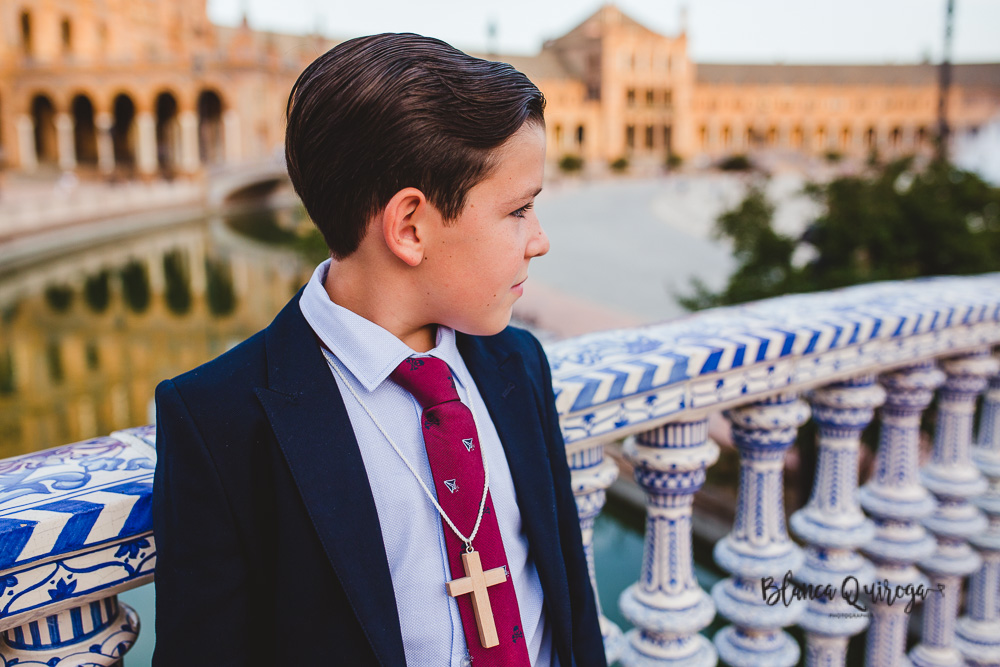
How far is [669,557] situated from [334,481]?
0.80m

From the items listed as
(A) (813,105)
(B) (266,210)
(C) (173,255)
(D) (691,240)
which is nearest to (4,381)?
(C) (173,255)

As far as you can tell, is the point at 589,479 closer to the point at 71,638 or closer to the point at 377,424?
the point at 377,424

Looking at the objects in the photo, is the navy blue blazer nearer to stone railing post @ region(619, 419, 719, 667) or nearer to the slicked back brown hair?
the slicked back brown hair

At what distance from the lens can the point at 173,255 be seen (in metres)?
21.5

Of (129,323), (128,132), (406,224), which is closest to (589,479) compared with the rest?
(406,224)

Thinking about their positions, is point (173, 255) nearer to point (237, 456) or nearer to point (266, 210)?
point (266, 210)

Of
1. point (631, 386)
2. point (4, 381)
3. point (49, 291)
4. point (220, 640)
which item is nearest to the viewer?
point (220, 640)

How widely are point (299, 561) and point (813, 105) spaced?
68.6 meters

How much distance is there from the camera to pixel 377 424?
1.05 meters

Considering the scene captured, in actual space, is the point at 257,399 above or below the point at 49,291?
above

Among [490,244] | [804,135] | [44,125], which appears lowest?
[490,244]

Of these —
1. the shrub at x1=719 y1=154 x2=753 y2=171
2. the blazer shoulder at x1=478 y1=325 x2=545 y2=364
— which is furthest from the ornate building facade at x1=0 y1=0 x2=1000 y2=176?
the blazer shoulder at x1=478 y1=325 x2=545 y2=364

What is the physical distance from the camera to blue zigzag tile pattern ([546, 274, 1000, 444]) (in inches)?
54.3

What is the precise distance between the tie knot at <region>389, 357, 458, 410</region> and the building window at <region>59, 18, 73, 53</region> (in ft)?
145
